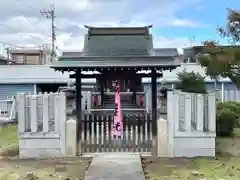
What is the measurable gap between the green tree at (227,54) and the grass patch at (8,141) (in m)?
6.14

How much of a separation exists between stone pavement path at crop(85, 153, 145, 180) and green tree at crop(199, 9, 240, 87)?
10.3 feet

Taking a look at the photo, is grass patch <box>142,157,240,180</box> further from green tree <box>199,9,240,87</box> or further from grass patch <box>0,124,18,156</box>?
grass patch <box>0,124,18,156</box>

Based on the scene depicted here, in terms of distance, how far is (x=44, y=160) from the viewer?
1218 cm

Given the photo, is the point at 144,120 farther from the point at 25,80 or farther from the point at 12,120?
the point at 25,80

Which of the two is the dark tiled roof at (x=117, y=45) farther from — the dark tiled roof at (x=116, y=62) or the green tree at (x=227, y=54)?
the green tree at (x=227, y=54)

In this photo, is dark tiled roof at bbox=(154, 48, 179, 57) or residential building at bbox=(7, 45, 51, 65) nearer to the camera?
dark tiled roof at bbox=(154, 48, 179, 57)

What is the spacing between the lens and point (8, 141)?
52.2 feet

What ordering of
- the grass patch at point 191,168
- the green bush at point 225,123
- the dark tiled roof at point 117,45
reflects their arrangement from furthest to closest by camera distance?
the green bush at point 225,123 → the dark tiled roof at point 117,45 → the grass patch at point 191,168

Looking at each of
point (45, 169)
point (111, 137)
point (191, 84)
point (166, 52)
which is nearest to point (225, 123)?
point (166, 52)

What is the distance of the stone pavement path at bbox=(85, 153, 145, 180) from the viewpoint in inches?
376

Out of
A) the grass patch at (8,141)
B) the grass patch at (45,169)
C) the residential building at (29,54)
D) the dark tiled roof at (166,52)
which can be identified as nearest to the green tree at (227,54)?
the dark tiled roof at (166,52)

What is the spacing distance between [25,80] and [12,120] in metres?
8.52

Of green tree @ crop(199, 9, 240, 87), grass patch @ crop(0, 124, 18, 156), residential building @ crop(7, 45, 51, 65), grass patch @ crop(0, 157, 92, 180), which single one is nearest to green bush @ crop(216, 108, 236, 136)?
green tree @ crop(199, 9, 240, 87)

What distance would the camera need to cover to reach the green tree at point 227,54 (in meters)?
11.6
